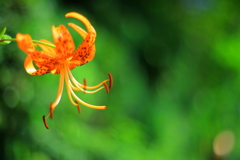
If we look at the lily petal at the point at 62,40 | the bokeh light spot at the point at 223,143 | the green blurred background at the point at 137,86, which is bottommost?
the bokeh light spot at the point at 223,143

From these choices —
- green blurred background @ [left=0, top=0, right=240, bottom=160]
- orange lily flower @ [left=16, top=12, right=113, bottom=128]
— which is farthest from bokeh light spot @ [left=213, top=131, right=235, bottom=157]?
orange lily flower @ [left=16, top=12, right=113, bottom=128]

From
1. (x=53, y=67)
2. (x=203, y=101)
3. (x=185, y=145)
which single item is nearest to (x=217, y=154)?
(x=185, y=145)

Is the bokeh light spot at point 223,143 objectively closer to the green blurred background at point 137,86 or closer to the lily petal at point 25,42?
the green blurred background at point 137,86

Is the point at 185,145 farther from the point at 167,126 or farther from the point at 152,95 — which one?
the point at 152,95

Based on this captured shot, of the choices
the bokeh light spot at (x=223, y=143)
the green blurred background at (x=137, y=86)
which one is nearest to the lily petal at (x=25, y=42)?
the green blurred background at (x=137, y=86)

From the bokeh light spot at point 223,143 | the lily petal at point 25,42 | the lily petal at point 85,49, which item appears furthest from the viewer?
the bokeh light spot at point 223,143

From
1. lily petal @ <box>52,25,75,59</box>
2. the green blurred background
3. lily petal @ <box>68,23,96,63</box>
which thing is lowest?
the green blurred background

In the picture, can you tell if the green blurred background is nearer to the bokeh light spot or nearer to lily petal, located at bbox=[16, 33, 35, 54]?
the bokeh light spot

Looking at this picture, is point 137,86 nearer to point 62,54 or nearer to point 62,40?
→ point 62,54
